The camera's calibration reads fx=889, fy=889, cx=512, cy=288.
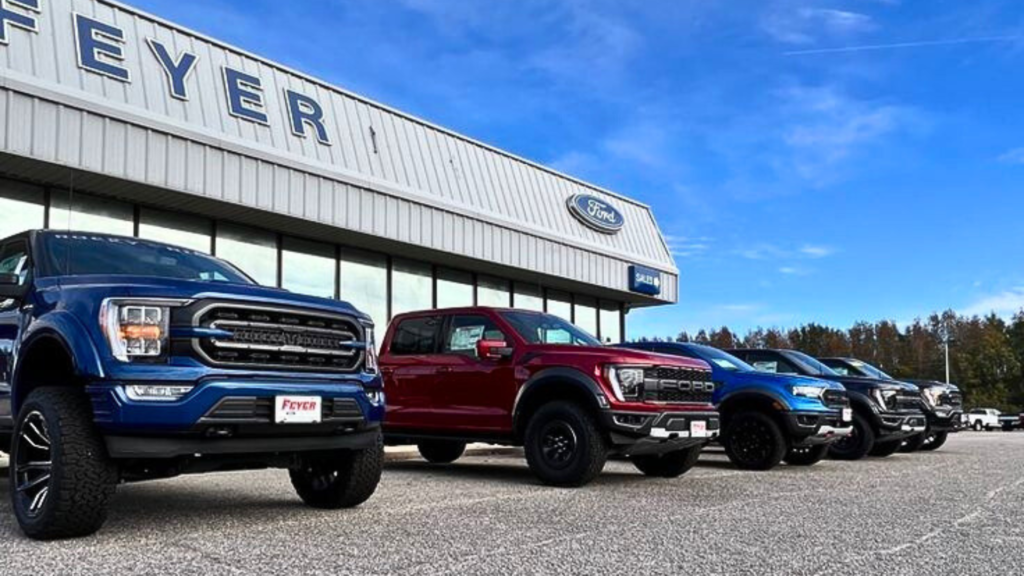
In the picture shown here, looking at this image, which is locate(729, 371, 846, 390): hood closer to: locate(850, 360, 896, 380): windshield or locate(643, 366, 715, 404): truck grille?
locate(643, 366, 715, 404): truck grille

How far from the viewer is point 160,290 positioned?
5.13m

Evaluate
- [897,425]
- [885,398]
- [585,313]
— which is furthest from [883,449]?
[585,313]

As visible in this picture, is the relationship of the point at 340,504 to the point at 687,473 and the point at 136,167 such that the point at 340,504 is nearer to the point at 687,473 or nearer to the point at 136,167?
the point at 687,473

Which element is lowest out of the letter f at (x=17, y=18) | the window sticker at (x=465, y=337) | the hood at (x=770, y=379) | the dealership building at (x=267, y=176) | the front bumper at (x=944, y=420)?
the front bumper at (x=944, y=420)

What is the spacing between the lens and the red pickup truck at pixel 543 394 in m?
8.21

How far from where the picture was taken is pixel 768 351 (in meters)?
13.6

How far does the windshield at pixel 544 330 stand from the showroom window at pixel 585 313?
43.1 feet

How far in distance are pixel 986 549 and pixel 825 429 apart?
5947 millimetres

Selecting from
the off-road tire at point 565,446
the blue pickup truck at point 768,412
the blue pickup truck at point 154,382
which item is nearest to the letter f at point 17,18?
the blue pickup truck at point 154,382

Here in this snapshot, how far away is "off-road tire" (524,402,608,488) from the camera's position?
26.6 ft

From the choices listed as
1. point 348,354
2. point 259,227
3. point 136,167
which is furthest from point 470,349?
point 259,227

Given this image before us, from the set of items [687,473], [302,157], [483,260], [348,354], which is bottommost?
[687,473]

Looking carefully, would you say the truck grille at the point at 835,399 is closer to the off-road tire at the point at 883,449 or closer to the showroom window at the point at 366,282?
the off-road tire at the point at 883,449

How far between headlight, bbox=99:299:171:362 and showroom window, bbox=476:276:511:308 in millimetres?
14688
